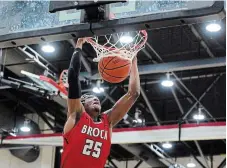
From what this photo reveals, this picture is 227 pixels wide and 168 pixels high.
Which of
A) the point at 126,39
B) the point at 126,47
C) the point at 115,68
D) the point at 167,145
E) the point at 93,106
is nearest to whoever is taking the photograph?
the point at 93,106

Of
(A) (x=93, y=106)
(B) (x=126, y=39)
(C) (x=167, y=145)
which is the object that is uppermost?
(C) (x=167, y=145)

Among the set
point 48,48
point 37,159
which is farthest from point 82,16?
point 37,159

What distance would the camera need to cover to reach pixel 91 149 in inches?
152

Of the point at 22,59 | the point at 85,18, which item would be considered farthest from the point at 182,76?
the point at 85,18

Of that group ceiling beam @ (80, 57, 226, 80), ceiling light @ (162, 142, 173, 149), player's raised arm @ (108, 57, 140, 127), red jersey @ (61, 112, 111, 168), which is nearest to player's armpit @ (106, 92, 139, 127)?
player's raised arm @ (108, 57, 140, 127)

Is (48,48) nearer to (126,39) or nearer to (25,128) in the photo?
(25,128)

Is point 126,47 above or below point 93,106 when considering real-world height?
above

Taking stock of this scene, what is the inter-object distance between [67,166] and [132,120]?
7.72 metres

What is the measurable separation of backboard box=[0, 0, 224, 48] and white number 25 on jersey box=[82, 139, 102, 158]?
0.96m

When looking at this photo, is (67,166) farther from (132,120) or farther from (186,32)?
(132,120)

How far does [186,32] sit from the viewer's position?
912cm

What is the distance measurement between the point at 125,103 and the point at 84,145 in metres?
0.62

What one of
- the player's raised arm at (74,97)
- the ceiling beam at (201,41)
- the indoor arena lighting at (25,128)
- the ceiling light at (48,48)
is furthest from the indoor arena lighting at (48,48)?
the player's raised arm at (74,97)

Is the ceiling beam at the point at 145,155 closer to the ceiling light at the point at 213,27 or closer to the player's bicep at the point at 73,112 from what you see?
the ceiling light at the point at 213,27
